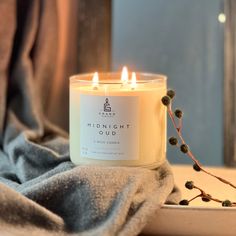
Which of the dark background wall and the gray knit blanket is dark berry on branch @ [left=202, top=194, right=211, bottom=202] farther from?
the dark background wall

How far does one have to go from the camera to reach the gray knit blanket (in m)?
0.49

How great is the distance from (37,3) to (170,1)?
183mm

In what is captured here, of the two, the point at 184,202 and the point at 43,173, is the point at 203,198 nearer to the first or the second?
the point at 184,202

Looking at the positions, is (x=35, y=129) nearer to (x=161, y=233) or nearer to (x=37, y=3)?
(x=37, y=3)

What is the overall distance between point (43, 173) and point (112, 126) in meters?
0.10

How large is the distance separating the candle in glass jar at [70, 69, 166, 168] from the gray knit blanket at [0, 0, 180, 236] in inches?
1.0

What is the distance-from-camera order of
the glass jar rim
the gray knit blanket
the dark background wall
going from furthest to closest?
the dark background wall
the glass jar rim
the gray knit blanket

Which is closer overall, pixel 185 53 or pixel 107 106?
pixel 107 106

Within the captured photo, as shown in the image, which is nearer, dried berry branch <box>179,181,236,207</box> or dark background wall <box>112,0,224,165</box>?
dried berry branch <box>179,181,236,207</box>

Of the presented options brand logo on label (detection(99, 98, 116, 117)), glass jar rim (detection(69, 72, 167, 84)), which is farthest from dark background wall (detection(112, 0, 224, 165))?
brand logo on label (detection(99, 98, 116, 117))

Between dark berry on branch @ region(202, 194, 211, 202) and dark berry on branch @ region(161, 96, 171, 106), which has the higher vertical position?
dark berry on branch @ region(161, 96, 171, 106)

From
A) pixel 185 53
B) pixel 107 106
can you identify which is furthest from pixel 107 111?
pixel 185 53

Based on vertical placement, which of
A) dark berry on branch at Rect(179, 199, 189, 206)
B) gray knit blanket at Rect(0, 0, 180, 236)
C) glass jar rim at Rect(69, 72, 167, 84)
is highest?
glass jar rim at Rect(69, 72, 167, 84)

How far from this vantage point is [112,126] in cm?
57
